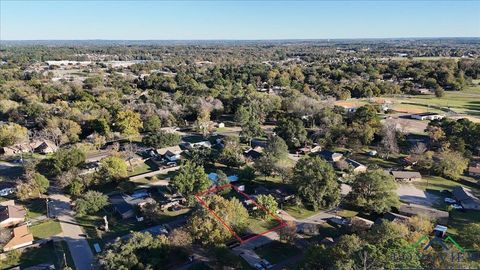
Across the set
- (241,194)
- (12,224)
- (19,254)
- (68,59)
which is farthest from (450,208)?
(68,59)

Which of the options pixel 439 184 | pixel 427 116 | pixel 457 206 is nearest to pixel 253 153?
pixel 439 184

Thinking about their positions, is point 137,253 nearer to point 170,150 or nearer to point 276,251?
point 276,251

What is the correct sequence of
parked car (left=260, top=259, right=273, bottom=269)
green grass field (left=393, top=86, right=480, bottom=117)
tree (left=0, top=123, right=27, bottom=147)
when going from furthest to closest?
green grass field (left=393, top=86, right=480, bottom=117) < tree (left=0, top=123, right=27, bottom=147) < parked car (left=260, top=259, right=273, bottom=269)

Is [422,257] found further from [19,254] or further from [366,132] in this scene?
[366,132]

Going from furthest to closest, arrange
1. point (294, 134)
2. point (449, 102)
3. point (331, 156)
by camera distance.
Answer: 1. point (449, 102)
2. point (294, 134)
3. point (331, 156)

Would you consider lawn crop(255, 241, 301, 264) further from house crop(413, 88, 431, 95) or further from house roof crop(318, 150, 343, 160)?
house crop(413, 88, 431, 95)

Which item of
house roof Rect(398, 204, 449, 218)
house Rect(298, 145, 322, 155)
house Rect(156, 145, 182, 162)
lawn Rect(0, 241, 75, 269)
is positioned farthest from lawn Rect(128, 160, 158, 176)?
house roof Rect(398, 204, 449, 218)

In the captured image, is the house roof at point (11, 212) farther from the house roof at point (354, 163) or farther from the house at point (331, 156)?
the house roof at point (354, 163)
